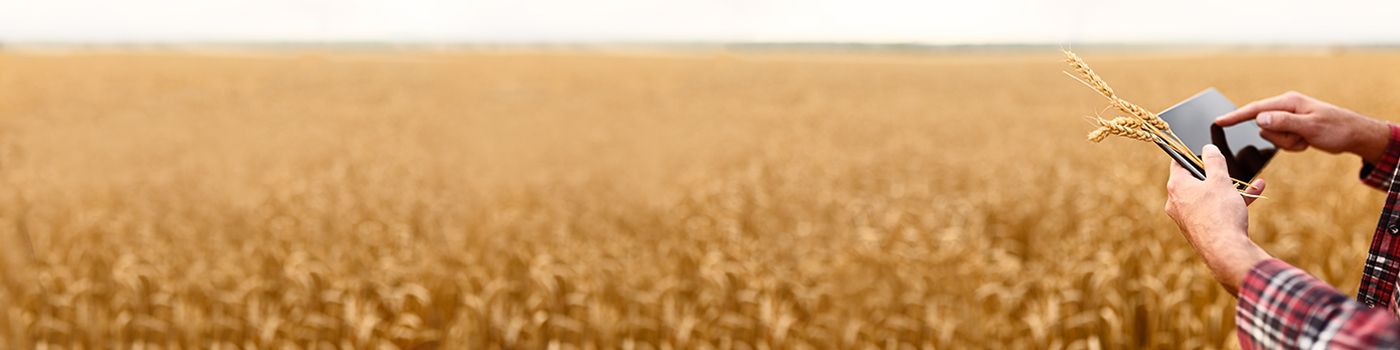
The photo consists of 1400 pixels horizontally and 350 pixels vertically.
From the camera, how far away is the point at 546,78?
1019 inches

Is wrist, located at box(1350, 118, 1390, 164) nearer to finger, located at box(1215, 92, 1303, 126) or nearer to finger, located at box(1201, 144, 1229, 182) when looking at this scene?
finger, located at box(1215, 92, 1303, 126)

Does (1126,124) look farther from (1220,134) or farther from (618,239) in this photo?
(618,239)

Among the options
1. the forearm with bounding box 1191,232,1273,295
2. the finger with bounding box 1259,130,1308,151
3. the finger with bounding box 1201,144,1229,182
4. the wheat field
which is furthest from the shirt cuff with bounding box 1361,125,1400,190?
the wheat field

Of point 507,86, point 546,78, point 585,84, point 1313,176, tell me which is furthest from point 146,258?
point 546,78

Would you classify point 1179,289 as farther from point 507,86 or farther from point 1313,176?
point 507,86

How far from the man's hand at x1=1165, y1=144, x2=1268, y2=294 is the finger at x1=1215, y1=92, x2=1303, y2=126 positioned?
0.54 m

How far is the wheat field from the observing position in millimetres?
4230

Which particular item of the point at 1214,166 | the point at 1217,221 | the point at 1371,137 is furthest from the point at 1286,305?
the point at 1371,137

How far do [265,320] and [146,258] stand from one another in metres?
1.36

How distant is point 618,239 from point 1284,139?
161 inches

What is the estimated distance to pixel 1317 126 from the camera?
191 cm

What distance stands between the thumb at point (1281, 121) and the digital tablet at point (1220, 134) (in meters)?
0.03

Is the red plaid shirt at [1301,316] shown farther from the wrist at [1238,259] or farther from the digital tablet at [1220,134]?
the digital tablet at [1220,134]

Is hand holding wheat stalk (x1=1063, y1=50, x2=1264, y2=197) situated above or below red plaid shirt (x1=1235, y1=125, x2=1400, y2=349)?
above
